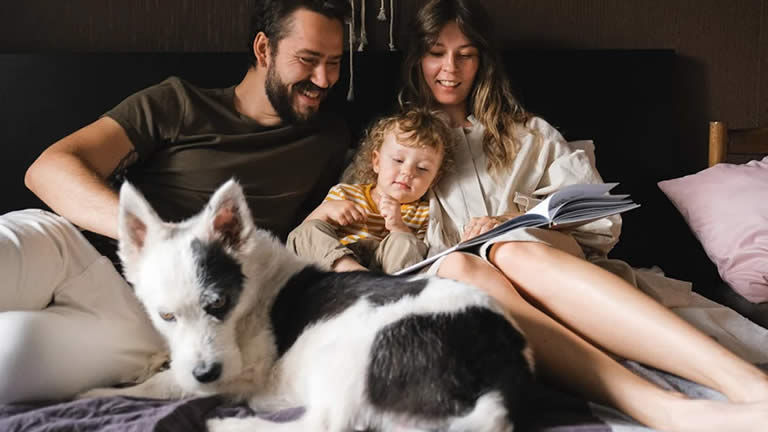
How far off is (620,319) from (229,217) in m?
0.96

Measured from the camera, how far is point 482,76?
2.48m

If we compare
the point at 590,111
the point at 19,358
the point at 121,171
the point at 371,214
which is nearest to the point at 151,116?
the point at 121,171

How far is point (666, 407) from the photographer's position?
129cm

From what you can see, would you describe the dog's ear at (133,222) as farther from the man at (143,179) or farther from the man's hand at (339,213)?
the man's hand at (339,213)

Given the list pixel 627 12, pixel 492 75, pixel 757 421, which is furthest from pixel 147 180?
pixel 627 12

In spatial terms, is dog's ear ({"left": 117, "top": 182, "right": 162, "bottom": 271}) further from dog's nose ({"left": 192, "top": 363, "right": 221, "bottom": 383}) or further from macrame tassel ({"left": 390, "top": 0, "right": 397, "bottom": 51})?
macrame tassel ({"left": 390, "top": 0, "right": 397, "bottom": 51})

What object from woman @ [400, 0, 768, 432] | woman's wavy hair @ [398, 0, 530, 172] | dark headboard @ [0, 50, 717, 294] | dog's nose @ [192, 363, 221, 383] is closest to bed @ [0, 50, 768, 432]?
dark headboard @ [0, 50, 717, 294]

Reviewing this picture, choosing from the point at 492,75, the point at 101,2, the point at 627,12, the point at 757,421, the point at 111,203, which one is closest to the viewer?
the point at 757,421

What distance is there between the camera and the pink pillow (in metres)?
2.25

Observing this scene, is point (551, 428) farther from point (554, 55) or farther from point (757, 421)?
point (554, 55)

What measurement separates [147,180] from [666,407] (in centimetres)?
178

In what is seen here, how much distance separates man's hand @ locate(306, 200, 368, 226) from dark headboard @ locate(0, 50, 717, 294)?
2.09 feet

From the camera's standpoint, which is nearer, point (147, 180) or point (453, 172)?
point (147, 180)

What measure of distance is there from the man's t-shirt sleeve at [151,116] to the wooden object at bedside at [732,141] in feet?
7.79
